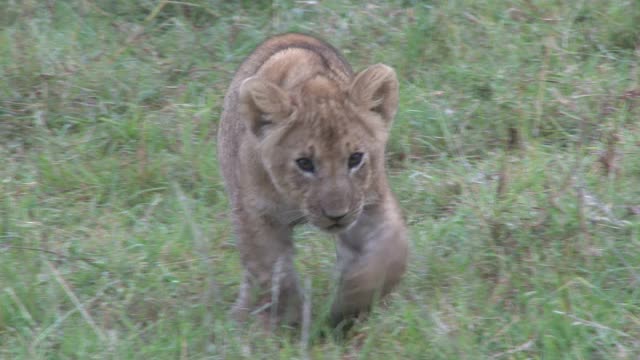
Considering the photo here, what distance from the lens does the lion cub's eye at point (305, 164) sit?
451 centimetres

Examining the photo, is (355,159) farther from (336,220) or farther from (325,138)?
(336,220)

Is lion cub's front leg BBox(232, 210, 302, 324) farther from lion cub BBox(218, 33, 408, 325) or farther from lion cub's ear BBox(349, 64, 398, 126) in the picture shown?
lion cub's ear BBox(349, 64, 398, 126)

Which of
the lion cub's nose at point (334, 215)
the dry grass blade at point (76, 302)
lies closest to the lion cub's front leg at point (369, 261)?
the lion cub's nose at point (334, 215)

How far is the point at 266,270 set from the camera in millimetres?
4754

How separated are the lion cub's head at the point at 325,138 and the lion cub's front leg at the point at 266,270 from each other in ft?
0.64

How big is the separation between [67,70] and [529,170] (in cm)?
260

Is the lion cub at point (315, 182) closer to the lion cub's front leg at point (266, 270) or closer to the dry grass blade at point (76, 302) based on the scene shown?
the lion cub's front leg at point (266, 270)

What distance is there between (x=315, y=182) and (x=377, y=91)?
0.50 m

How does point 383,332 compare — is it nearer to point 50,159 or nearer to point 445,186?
point 445,186

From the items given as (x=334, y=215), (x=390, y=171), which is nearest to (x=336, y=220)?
(x=334, y=215)

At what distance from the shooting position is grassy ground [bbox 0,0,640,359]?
15.1 ft

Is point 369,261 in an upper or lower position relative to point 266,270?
upper

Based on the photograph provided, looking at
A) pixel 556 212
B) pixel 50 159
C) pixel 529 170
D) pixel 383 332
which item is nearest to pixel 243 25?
pixel 50 159

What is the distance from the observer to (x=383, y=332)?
4594mm
